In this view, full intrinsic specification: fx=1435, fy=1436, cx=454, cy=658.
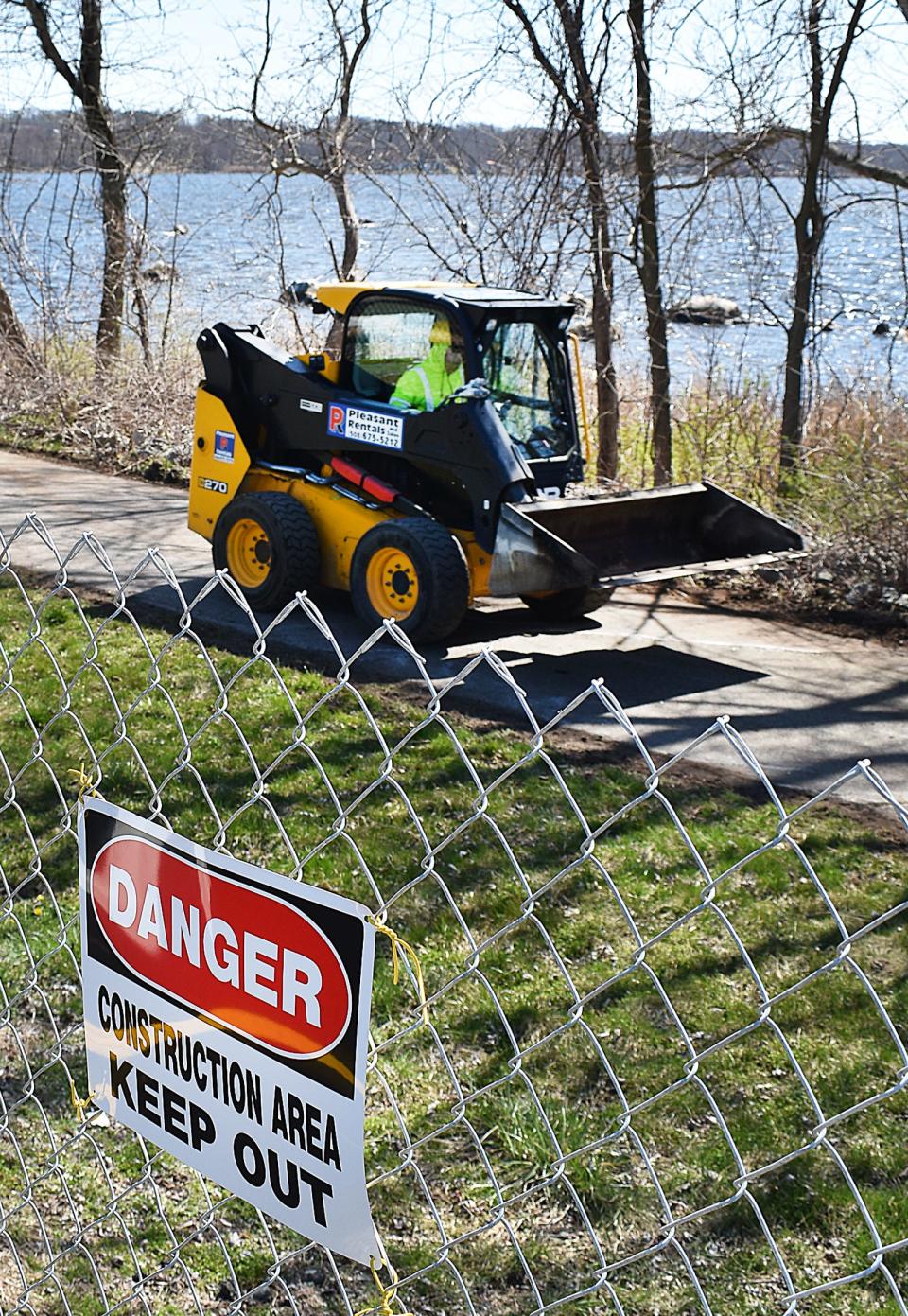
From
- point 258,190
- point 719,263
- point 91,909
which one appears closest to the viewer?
point 91,909

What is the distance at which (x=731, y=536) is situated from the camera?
29.3 ft

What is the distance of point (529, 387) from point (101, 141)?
10.5 metres

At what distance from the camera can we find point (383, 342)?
9023mm

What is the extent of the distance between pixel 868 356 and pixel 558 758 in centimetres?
562

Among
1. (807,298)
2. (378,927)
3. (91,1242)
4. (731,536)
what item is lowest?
(91,1242)

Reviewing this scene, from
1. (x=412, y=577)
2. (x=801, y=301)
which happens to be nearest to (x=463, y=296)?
(x=412, y=577)

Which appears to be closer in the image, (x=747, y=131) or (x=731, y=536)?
(x=731, y=536)

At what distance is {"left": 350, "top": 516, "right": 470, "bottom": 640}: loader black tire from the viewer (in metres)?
8.07

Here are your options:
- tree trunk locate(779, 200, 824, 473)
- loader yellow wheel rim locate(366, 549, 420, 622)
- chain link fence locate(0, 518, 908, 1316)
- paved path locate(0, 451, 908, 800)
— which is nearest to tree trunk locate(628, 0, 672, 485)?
tree trunk locate(779, 200, 824, 473)

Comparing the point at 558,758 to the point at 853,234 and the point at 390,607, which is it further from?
the point at 853,234

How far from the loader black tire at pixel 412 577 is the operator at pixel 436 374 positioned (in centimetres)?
74

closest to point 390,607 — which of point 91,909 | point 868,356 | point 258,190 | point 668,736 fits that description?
point 668,736

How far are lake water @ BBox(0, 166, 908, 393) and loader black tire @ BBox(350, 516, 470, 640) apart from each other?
3.87m

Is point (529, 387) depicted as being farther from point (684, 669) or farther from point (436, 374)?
point (684, 669)
